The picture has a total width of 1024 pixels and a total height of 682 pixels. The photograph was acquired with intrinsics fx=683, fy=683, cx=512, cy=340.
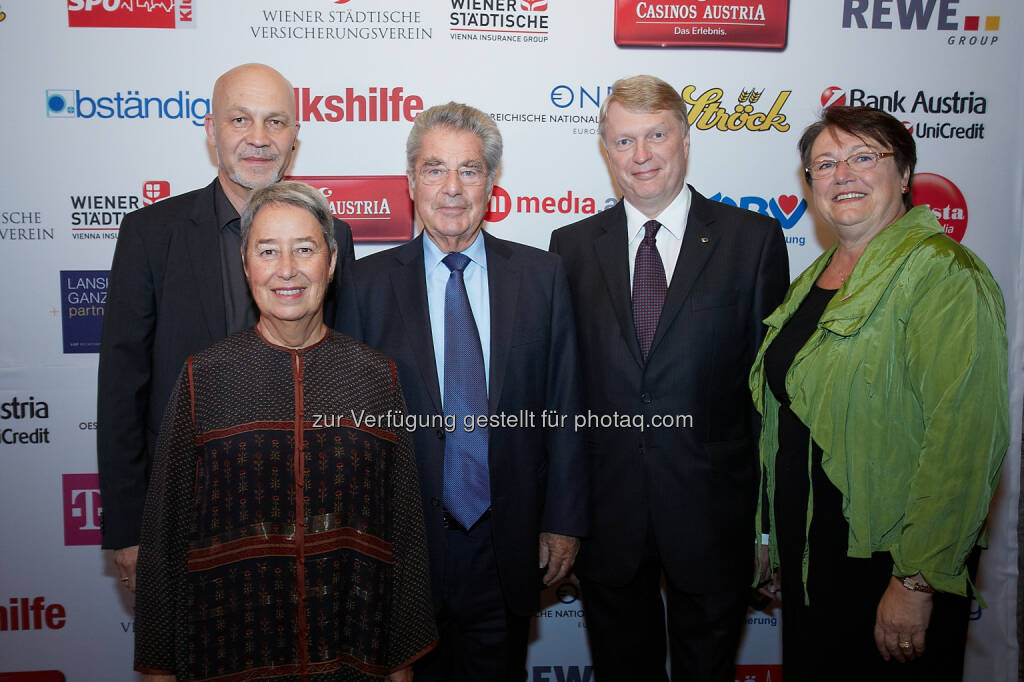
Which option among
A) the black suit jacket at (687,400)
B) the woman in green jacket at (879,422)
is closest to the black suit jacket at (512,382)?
the black suit jacket at (687,400)

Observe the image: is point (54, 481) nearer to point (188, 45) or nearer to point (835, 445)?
point (188, 45)

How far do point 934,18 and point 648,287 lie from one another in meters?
2.13

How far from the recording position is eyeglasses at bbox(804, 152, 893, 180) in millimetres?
1896

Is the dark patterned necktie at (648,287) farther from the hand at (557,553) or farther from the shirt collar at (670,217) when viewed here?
the hand at (557,553)

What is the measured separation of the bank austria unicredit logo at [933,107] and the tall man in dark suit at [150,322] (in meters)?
2.46

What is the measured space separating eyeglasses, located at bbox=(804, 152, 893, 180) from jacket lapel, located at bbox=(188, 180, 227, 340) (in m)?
1.79

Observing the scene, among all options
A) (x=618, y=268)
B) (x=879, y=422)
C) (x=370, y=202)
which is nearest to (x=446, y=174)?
(x=618, y=268)

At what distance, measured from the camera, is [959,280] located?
1693mm

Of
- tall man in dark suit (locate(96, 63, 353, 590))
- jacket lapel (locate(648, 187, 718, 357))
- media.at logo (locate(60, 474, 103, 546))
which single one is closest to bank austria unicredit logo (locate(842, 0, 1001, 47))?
jacket lapel (locate(648, 187, 718, 357))

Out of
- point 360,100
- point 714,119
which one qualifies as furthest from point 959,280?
point 360,100

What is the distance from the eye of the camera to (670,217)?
2.17m

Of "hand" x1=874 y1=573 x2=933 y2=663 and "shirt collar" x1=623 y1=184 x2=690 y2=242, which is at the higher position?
"shirt collar" x1=623 y1=184 x2=690 y2=242

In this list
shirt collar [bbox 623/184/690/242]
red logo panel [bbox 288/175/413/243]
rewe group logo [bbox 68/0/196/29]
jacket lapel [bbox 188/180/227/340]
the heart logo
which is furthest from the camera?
the heart logo

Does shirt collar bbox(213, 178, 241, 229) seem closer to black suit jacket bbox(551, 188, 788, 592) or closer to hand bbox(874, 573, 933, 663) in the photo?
black suit jacket bbox(551, 188, 788, 592)
